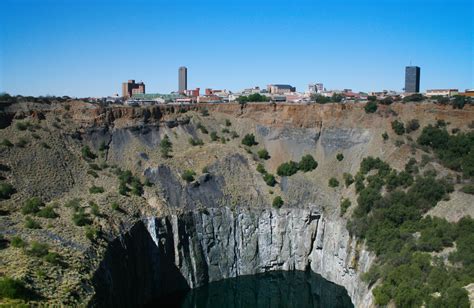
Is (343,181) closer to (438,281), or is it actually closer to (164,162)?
(164,162)

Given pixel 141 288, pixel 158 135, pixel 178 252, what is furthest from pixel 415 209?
pixel 158 135

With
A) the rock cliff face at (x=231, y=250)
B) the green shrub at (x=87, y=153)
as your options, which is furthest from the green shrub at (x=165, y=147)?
the rock cliff face at (x=231, y=250)

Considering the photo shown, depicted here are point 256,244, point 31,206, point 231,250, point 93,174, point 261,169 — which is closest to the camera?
point 31,206

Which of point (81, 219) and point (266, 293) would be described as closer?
point (81, 219)

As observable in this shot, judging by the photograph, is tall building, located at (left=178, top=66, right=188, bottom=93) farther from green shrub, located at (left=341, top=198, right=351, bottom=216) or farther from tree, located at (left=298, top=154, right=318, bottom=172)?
green shrub, located at (left=341, top=198, right=351, bottom=216)

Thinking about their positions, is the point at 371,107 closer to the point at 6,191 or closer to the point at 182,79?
the point at 6,191

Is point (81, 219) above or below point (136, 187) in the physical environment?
below

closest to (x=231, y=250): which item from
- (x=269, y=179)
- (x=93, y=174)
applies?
(x=269, y=179)
